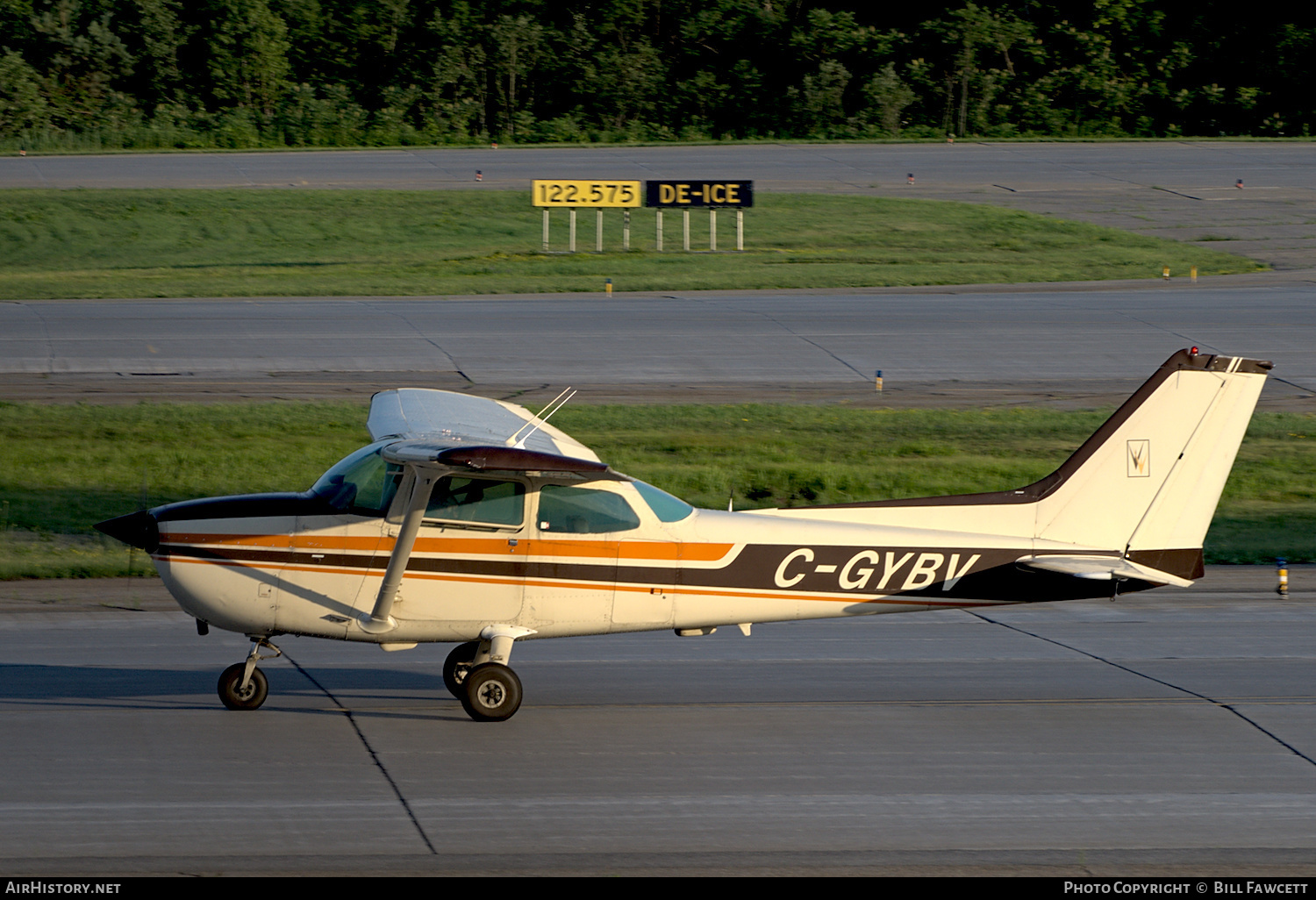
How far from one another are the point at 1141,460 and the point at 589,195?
109ft

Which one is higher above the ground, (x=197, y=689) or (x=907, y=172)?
(x=907, y=172)

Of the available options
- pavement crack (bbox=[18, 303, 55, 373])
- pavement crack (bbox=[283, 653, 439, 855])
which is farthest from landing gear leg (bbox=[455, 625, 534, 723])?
pavement crack (bbox=[18, 303, 55, 373])

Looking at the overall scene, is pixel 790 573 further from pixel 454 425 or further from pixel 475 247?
pixel 475 247

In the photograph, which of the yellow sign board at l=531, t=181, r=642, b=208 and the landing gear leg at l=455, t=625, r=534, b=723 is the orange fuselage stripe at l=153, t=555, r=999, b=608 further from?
the yellow sign board at l=531, t=181, r=642, b=208

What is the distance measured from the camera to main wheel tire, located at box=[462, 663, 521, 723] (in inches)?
419

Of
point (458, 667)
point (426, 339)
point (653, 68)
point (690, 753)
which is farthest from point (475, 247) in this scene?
point (690, 753)

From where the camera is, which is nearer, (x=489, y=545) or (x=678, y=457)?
(x=489, y=545)

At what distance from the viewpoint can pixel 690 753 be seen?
1023cm

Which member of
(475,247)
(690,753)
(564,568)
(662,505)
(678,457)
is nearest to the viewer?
(690,753)

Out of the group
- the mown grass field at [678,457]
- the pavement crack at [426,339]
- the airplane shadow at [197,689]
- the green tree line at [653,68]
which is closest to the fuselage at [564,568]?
the airplane shadow at [197,689]

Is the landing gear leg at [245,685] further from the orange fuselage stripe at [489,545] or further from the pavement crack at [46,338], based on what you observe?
the pavement crack at [46,338]
